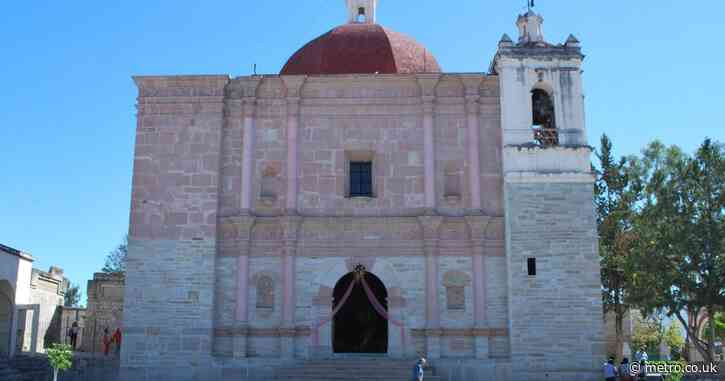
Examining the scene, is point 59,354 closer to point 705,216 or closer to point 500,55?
point 500,55

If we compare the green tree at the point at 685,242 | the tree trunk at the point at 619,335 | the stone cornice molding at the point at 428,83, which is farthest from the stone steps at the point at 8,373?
the tree trunk at the point at 619,335

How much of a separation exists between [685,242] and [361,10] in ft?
39.9

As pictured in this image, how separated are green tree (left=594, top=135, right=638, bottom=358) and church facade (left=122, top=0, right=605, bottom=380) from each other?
762 centimetres

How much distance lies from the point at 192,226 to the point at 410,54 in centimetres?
823

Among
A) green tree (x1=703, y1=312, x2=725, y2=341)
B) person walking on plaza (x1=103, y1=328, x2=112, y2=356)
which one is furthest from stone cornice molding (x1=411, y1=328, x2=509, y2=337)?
green tree (x1=703, y1=312, x2=725, y2=341)

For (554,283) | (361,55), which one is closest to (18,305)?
(361,55)

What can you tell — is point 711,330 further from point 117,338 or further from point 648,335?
point 117,338

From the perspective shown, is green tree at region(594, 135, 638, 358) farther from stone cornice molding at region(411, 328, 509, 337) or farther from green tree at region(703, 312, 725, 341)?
stone cornice molding at region(411, 328, 509, 337)

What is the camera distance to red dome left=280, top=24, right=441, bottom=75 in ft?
66.9

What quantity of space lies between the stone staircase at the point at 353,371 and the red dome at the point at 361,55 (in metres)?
8.27

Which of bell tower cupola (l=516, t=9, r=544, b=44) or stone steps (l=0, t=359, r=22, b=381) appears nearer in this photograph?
stone steps (l=0, t=359, r=22, b=381)

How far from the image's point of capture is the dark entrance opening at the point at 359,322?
709 inches

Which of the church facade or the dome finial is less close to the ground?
the dome finial

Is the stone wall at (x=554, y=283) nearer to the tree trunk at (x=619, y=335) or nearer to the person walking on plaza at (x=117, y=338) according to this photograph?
the tree trunk at (x=619, y=335)
